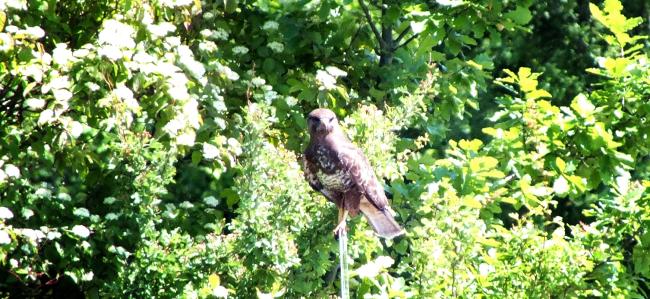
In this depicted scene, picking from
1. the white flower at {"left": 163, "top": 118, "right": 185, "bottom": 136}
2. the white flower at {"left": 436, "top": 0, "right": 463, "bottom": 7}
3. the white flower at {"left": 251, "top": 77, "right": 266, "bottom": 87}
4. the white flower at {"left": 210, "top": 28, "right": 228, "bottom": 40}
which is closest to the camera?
the white flower at {"left": 163, "top": 118, "right": 185, "bottom": 136}

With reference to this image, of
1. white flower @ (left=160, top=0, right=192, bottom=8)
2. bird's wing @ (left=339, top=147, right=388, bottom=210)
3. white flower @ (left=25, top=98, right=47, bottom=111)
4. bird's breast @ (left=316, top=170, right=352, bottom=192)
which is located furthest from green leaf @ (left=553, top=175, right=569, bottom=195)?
white flower @ (left=25, top=98, right=47, bottom=111)

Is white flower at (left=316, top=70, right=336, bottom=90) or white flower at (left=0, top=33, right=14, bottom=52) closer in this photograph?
white flower at (left=0, top=33, right=14, bottom=52)

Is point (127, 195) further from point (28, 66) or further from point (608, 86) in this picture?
point (608, 86)

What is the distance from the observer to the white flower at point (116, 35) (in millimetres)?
5938

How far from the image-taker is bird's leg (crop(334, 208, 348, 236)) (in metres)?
5.59

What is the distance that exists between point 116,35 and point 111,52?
0.46 ft

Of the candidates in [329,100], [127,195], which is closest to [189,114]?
[127,195]

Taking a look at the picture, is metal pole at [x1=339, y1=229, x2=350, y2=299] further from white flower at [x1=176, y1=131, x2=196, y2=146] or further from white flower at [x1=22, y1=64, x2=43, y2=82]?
white flower at [x1=22, y1=64, x2=43, y2=82]

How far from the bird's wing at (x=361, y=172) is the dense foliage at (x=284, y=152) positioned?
105 millimetres

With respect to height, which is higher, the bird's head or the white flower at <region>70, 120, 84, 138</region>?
the bird's head

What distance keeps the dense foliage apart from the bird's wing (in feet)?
0.35

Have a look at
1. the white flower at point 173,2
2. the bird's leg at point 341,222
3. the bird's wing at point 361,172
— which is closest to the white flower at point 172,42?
the white flower at point 173,2

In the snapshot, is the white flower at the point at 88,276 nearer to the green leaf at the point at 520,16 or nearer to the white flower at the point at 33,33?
the white flower at the point at 33,33

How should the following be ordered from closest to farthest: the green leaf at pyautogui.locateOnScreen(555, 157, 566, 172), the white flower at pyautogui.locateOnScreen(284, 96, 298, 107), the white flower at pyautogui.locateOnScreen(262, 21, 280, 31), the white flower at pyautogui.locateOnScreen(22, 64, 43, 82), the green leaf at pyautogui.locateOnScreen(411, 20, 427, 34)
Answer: the white flower at pyautogui.locateOnScreen(22, 64, 43, 82) < the green leaf at pyautogui.locateOnScreen(555, 157, 566, 172) < the green leaf at pyautogui.locateOnScreen(411, 20, 427, 34) < the white flower at pyautogui.locateOnScreen(284, 96, 298, 107) < the white flower at pyautogui.locateOnScreen(262, 21, 280, 31)
